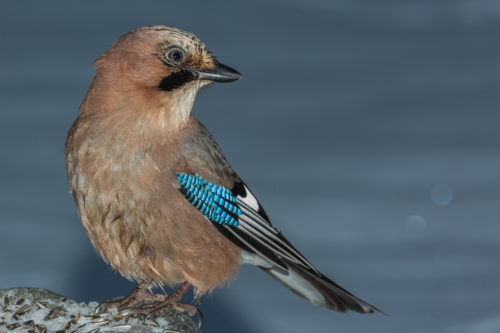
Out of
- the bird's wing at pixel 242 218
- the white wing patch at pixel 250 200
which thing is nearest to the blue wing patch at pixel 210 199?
the bird's wing at pixel 242 218

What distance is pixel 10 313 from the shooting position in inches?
354

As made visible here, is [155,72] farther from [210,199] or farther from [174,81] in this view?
[210,199]

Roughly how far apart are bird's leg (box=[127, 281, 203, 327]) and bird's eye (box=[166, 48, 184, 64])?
7.27 ft

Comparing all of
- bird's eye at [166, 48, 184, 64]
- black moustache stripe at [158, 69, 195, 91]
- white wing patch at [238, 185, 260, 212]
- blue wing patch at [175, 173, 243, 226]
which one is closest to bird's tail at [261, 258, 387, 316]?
white wing patch at [238, 185, 260, 212]

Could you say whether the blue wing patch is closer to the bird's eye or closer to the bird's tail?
the bird's tail

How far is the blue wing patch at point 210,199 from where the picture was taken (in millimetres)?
8656

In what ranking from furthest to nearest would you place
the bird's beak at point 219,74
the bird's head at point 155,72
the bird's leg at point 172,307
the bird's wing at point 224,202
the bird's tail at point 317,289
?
the bird's tail at point 317,289 < the bird's leg at point 172,307 < the bird's wing at point 224,202 < the bird's beak at point 219,74 < the bird's head at point 155,72

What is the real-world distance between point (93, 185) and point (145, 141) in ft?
2.08

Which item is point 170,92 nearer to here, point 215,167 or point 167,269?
point 215,167

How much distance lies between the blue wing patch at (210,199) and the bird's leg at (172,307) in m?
0.78

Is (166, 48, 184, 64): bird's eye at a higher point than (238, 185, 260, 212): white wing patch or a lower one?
higher

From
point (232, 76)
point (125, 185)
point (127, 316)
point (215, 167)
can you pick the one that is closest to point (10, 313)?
point (127, 316)

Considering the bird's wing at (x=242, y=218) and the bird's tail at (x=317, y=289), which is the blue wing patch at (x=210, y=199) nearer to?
the bird's wing at (x=242, y=218)

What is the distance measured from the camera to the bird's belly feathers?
8.41 meters
